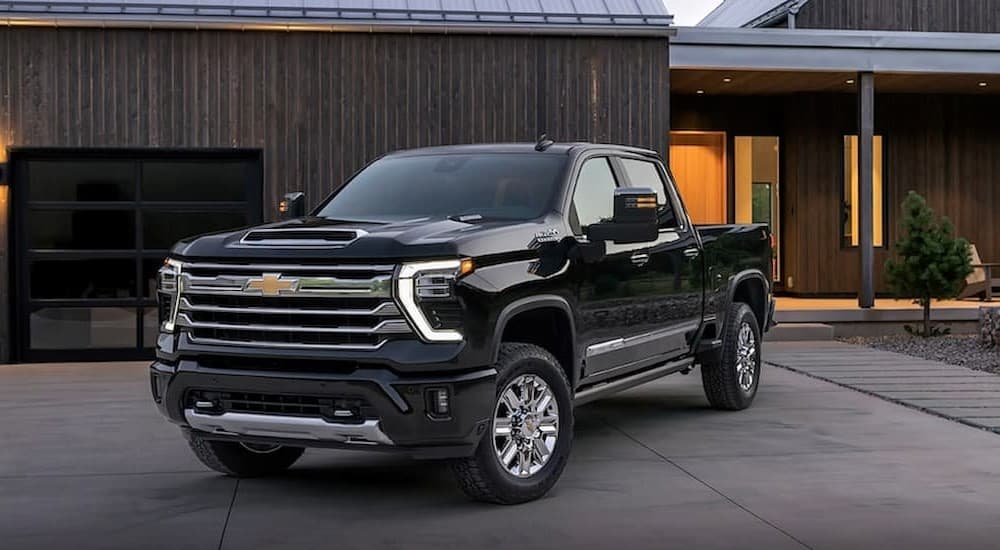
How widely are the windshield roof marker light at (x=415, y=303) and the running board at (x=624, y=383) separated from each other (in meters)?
1.39

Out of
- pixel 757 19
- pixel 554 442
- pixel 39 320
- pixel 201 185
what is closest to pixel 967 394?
pixel 554 442

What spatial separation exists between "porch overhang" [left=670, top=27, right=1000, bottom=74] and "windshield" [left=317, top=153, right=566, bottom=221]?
826 cm

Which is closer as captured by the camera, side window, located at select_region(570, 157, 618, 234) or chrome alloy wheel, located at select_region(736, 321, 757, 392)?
side window, located at select_region(570, 157, 618, 234)

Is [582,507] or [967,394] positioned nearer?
[582,507]

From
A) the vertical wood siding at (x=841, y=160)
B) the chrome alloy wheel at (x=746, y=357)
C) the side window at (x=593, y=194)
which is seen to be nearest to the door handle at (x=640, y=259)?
the side window at (x=593, y=194)

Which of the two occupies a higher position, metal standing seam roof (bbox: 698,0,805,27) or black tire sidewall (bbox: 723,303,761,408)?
metal standing seam roof (bbox: 698,0,805,27)

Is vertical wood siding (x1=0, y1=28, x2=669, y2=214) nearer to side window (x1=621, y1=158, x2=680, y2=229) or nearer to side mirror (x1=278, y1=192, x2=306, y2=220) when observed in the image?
side window (x1=621, y1=158, x2=680, y2=229)

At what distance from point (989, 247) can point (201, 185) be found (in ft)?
42.1

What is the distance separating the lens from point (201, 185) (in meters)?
13.9

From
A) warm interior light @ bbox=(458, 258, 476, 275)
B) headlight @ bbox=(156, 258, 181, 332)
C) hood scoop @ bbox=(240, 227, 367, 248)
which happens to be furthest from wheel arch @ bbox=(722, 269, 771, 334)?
headlight @ bbox=(156, 258, 181, 332)

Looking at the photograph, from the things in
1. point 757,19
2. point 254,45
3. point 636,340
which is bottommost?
point 636,340

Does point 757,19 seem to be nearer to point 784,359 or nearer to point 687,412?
point 784,359

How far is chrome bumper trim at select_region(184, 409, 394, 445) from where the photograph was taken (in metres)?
5.74

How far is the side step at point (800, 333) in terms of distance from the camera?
15438 mm
